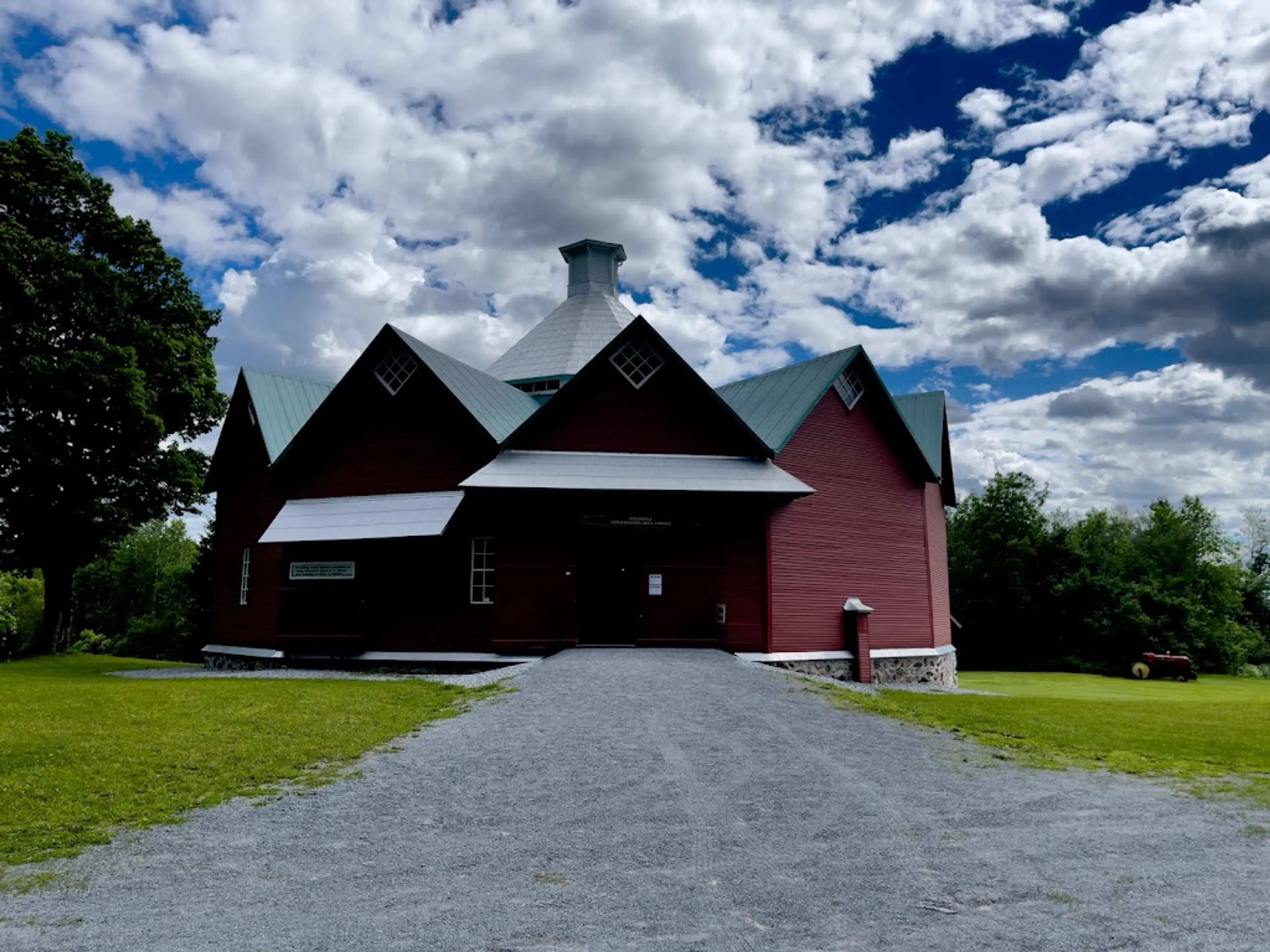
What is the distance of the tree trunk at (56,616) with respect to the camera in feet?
86.3

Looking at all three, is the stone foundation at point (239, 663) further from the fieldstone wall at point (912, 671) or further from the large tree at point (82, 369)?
the fieldstone wall at point (912, 671)

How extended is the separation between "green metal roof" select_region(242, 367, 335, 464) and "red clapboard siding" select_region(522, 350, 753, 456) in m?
7.47

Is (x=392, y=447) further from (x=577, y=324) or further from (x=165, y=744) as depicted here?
(x=165, y=744)

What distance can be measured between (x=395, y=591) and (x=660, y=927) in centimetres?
1678

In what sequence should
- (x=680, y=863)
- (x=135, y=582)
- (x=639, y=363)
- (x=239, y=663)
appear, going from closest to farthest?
(x=680, y=863)
(x=639, y=363)
(x=239, y=663)
(x=135, y=582)

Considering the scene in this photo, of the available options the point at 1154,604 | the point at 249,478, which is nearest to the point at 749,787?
the point at 249,478

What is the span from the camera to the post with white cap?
827 inches

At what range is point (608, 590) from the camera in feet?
69.9

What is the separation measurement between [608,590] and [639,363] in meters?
5.73

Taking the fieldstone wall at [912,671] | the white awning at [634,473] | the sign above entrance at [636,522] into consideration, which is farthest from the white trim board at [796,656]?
the white awning at [634,473]

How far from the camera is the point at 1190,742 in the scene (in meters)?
11.2

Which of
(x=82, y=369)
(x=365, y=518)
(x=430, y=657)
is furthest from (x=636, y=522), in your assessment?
(x=82, y=369)

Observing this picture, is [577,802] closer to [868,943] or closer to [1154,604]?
[868,943]

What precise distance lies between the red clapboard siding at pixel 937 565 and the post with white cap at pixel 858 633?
370 centimetres
